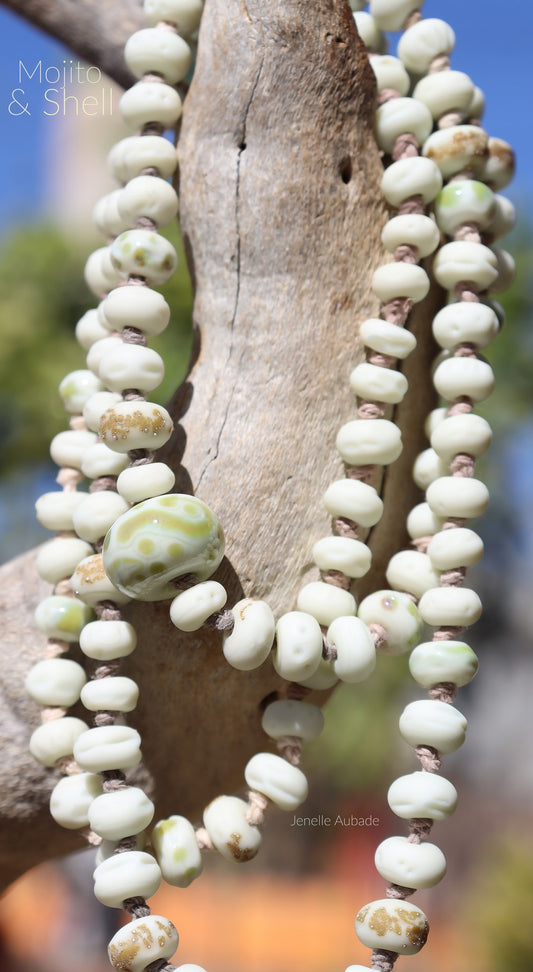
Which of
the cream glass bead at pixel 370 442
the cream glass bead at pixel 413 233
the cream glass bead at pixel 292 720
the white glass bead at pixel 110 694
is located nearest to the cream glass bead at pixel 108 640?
the white glass bead at pixel 110 694

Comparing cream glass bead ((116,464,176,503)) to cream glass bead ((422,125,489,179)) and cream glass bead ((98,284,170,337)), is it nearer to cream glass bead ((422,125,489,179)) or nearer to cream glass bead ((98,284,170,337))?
cream glass bead ((98,284,170,337))

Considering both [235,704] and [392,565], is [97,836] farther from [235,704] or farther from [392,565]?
[392,565]

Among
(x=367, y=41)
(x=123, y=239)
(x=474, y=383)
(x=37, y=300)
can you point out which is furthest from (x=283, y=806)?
(x=37, y=300)

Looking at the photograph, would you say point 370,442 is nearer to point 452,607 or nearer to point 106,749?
point 452,607

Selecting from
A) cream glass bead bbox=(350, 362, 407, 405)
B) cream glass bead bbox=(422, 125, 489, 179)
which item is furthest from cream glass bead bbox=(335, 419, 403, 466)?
cream glass bead bbox=(422, 125, 489, 179)

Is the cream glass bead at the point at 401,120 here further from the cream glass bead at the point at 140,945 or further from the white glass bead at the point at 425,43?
the cream glass bead at the point at 140,945

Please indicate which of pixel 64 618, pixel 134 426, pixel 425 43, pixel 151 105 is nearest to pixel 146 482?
pixel 134 426
